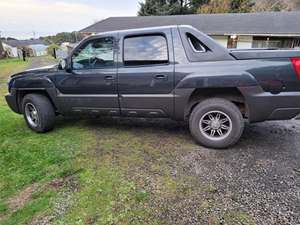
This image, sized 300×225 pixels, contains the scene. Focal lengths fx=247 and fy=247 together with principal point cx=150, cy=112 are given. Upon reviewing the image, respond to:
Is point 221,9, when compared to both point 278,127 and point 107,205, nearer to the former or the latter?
point 278,127

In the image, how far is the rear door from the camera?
372cm

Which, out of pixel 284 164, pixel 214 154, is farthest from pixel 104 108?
pixel 284 164

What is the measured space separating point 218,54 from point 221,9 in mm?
31545

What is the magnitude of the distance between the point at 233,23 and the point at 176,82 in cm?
1945

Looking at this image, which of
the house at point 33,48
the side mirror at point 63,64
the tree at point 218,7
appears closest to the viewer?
the side mirror at point 63,64

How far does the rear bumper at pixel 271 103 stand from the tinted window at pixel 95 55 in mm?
2155

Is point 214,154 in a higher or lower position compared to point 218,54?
lower

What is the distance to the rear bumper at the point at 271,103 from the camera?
11.0 feet

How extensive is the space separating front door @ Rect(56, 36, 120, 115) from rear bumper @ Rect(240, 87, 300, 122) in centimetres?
205

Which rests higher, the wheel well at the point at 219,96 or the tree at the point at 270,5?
the tree at the point at 270,5

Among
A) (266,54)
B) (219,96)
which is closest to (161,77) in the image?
(219,96)

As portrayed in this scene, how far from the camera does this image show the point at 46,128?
464 centimetres

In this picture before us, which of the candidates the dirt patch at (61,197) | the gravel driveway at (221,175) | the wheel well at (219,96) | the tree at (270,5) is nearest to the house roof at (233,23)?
the gravel driveway at (221,175)

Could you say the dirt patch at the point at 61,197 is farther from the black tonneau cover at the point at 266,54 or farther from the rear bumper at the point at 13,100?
the black tonneau cover at the point at 266,54
